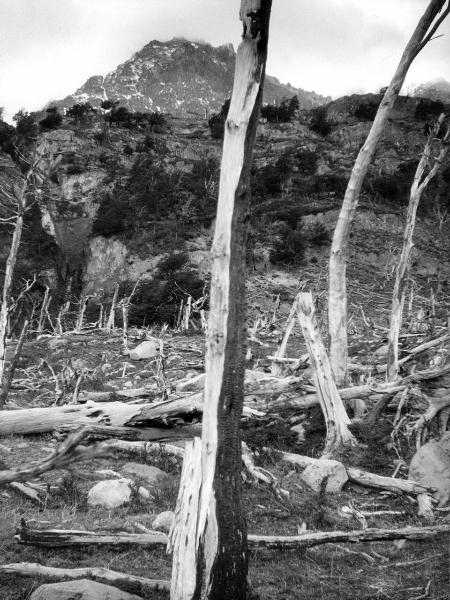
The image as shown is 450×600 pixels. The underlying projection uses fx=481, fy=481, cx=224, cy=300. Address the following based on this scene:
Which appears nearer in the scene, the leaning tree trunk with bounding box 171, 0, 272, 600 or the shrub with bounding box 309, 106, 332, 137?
the leaning tree trunk with bounding box 171, 0, 272, 600

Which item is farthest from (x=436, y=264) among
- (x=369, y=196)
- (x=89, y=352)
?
(x=89, y=352)

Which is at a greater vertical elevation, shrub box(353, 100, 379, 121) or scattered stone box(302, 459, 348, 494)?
shrub box(353, 100, 379, 121)

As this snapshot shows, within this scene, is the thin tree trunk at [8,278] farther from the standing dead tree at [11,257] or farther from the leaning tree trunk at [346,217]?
the leaning tree trunk at [346,217]

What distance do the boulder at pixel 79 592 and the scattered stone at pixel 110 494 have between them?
2292 mm

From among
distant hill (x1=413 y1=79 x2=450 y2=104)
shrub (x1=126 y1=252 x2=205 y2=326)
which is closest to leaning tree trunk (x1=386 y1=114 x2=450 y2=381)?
shrub (x1=126 y1=252 x2=205 y2=326)

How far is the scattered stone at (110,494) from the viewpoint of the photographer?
17.9 ft

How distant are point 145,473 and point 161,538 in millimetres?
2649

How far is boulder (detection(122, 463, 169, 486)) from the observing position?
21.2ft

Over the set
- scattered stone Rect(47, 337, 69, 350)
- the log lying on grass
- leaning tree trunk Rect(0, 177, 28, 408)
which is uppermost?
leaning tree trunk Rect(0, 177, 28, 408)

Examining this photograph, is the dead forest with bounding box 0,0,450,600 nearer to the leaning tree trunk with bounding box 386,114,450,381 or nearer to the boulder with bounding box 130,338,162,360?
the leaning tree trunk with bounding box 386,114,450,381

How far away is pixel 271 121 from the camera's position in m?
75.6

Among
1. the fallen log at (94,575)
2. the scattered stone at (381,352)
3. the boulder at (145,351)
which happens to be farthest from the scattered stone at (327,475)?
the boulder at (145,351)

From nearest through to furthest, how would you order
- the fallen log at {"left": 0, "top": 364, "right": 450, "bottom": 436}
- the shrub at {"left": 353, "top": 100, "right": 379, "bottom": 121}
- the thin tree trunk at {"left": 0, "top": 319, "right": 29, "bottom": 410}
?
the fallen log at {"left": 0, "top": 364, "right": 450, "bottom": 436}, the thin tree trunk at {"left": 0, "top": 319, "right": 29, "bottom": 410}, the shrub at {"left": 353, "top": 100, "right": 379, "bottom": 121}

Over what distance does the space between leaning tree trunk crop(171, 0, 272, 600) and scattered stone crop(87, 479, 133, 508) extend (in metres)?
2.66
